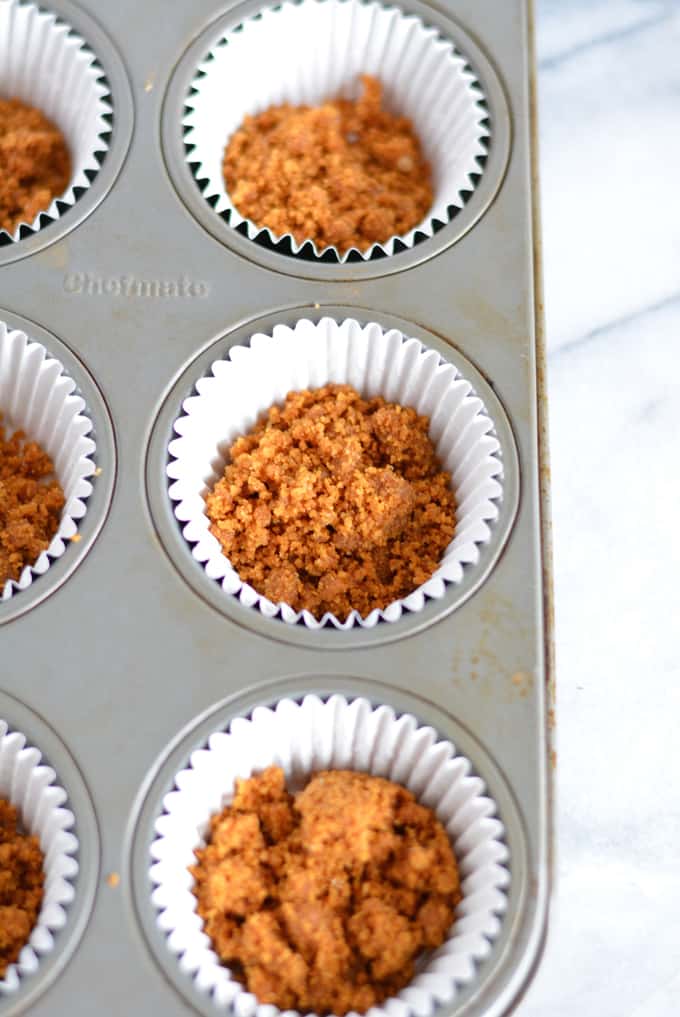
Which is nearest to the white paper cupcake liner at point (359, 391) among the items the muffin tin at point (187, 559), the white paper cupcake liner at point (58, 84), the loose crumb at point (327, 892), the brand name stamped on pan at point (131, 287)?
the muffin tin at point (187, 559)

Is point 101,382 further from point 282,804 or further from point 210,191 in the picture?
point 282,804

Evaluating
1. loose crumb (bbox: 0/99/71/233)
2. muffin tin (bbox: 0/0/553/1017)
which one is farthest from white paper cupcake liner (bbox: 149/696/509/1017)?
loose crumb (bbox: 0/99/71/233)

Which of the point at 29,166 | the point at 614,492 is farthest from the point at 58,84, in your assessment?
the point at 614,492

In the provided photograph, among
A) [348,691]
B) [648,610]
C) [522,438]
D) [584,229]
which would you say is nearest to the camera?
[348,691]

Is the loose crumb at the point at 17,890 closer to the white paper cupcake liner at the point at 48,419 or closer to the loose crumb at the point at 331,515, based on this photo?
the white paper cupcake liner at the point at 48,419

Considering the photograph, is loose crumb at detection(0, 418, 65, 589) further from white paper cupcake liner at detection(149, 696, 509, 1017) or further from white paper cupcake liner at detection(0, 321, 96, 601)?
white paper cupcake liner at detection(149, 696, 509, 1017)

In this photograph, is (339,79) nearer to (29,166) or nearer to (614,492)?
(29,166)

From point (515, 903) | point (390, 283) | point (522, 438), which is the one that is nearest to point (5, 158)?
point (390, 283)
